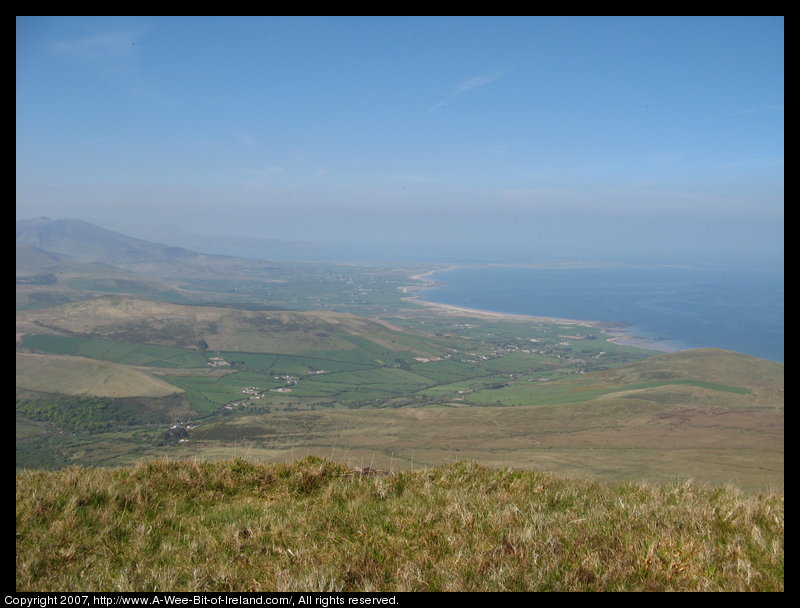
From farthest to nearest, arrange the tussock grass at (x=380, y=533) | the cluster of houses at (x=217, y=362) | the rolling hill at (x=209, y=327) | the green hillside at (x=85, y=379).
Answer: the rolling hill at (x=209, y=327) < the cluster of houses at (x=217, y=362) < the green hillside at (x=85, y=379) < the tussock grass at (x=380, y=533)

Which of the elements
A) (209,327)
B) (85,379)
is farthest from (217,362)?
(85,379)

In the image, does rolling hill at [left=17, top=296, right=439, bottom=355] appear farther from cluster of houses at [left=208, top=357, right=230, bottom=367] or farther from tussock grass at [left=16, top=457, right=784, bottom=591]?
tussock grass at [left=16, top=457, right=784, bottom=591]

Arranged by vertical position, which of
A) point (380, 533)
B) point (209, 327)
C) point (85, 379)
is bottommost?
point (85, 379)

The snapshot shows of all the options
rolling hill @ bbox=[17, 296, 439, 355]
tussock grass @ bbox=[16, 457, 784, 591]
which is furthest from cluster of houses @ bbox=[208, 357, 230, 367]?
tussock grass @ bbox=[16, 457, 784, 591]

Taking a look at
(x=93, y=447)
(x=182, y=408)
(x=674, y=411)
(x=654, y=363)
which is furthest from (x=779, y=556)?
(x=654, y=363)

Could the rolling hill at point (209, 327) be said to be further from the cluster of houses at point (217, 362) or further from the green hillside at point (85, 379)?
the green hillside at point (85, 379)

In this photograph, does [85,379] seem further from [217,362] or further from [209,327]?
[209,327]

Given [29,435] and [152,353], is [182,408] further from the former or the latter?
[152,353]

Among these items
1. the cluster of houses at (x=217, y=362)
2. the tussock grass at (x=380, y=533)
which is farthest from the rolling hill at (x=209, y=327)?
the tussock grass at (x=380, y=533)
